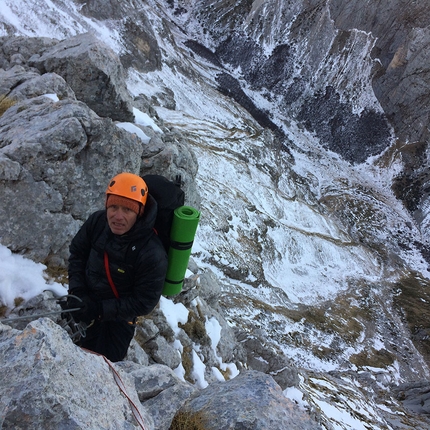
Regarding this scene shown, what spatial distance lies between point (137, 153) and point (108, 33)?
5187 centimetres

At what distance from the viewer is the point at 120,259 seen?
449 centimetres

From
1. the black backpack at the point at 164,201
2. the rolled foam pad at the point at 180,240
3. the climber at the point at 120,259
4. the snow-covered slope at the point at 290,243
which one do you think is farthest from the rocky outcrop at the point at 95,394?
the snow-covered slope at the point at 290,243

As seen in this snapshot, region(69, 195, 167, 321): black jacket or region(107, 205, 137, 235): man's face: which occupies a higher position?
region(107, 205, 137, 235): man's face

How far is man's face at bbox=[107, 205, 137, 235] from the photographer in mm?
4113

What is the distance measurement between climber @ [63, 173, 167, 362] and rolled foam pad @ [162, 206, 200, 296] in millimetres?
264

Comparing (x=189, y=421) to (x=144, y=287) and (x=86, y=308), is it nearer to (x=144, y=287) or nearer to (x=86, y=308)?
(x=144, y=287)

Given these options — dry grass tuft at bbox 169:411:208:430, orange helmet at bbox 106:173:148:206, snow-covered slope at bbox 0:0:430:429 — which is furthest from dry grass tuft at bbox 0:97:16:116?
snow-covered slope at bbox 0:0:430:429

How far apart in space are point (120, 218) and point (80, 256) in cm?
147

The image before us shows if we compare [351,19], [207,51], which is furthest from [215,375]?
[351,19]

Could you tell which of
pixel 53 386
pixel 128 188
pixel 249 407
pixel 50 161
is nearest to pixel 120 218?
pixel 128 188

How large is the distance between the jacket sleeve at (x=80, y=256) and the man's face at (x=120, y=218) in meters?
0.79

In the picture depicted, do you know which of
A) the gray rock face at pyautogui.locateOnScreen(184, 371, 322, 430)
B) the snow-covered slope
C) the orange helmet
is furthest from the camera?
the snow-covered slope

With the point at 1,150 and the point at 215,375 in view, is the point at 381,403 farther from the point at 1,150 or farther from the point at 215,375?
the point at 1,150

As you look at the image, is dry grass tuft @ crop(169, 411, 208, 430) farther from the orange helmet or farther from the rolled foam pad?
the orange helmet
